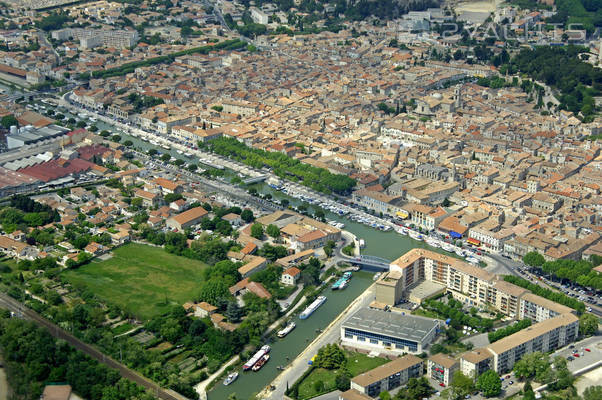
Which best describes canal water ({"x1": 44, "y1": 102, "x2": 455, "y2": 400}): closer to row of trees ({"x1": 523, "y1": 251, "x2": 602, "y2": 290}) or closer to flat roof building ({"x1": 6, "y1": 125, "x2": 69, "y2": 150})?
row of trees ({"x1": 523, "y1": 251, "x2": 602, "y2": 290})

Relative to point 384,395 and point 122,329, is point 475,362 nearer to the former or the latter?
point 384,395

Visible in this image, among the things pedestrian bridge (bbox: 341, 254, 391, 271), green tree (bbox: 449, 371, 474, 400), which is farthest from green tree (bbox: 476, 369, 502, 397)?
pedestrian bridge (bbox: 341, 254, 391, 271)

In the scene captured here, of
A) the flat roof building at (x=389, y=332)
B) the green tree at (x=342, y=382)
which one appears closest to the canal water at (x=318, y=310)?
the flat roof building at (x=389, y=332)

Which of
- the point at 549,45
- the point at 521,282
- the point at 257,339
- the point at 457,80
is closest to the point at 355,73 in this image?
the point at 457,80

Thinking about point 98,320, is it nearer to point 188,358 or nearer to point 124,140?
point 188,358

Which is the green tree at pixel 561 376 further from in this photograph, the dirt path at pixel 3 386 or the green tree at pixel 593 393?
the dirt path at pixel 3 386

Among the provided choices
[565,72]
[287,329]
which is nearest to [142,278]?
[287,329]
